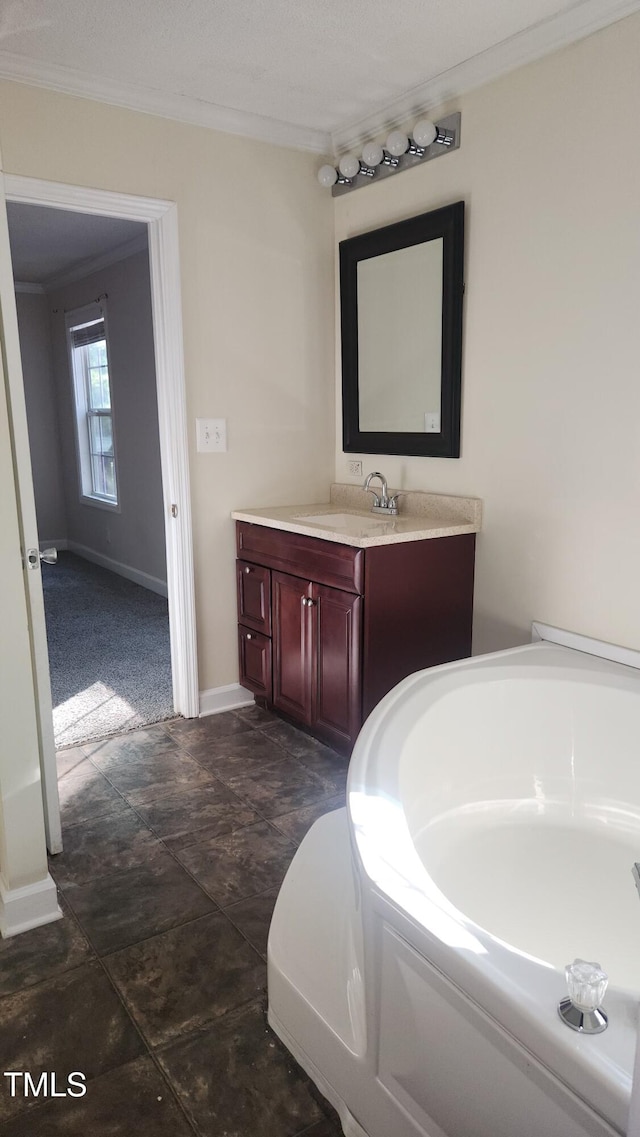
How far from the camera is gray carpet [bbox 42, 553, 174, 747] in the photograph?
3359mm

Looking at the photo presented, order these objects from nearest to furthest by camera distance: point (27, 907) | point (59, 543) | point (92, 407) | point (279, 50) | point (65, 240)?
1. point (27, 907)
2. point (279, 50)
3. point (65, 240)
4. point (92, 407)
5. point (59, 543)

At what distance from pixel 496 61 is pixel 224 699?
260 cm

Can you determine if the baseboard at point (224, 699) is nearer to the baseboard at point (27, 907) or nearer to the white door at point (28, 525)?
the white door at point (28, 525)

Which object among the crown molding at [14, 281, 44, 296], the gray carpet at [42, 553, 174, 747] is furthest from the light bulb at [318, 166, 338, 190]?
the crown molding at [14, 281, 44, 296]

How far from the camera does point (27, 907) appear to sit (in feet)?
6.56

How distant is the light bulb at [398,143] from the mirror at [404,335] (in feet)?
0.81

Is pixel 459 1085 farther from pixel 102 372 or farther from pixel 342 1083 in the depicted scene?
pixel 102 372

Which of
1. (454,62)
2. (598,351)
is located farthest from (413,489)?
(454,62)

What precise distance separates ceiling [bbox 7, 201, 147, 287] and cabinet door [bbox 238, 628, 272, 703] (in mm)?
2294

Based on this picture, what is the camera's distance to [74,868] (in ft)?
7.43

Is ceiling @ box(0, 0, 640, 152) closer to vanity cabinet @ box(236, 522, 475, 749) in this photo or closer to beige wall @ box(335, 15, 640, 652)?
beige wall @ box(335, 15, 640, 652)

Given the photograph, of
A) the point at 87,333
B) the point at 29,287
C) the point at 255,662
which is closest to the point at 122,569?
the point at 87,333

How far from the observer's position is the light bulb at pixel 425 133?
2.77 m

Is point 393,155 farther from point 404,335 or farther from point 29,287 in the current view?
point 29,287
